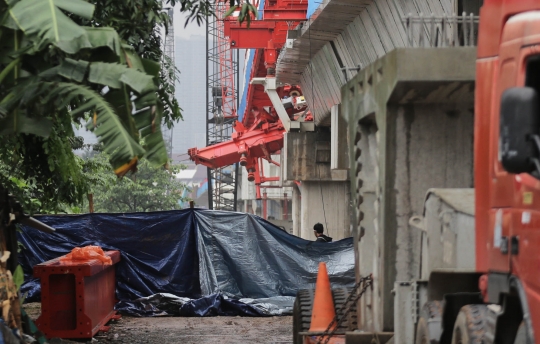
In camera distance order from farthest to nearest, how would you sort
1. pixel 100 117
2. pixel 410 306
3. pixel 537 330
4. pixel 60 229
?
pixel 60 229 → pixel 410 306 → pixel 100 117 → pixel 537 330

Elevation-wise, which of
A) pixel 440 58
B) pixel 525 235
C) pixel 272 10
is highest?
pixel 272 10

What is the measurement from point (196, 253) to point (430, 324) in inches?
520

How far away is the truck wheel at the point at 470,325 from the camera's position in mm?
6561

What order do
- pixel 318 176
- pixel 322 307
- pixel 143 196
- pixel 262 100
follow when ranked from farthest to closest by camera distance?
1. pixel 143 196
2. pixel 262 100
3. pixel 318 176
4. pixel 322 307

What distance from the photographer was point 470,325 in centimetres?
668

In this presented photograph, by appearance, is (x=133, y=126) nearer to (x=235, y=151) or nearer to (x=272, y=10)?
(x=272, y=10)

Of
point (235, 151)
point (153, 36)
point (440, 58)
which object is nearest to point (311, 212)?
point (235, 151)

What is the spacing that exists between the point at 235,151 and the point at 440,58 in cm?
3283

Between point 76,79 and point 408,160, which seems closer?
point 76,79

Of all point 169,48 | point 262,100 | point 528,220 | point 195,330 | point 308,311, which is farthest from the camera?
point 169,48

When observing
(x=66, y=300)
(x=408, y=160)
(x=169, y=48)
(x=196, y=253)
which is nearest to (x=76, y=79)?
(x=408, y=160)

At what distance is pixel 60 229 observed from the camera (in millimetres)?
20234

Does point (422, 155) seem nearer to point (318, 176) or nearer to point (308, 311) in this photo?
point (308, 311)

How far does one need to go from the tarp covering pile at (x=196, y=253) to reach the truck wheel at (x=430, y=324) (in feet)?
38.9
